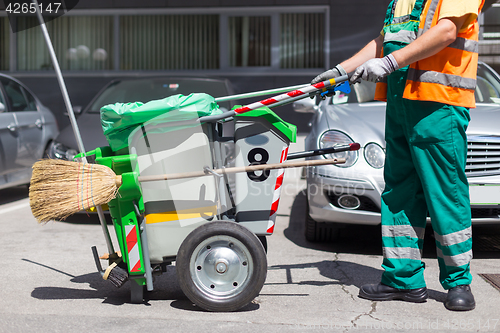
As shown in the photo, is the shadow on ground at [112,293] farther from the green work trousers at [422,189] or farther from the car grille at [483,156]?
the car grille at [483,156]

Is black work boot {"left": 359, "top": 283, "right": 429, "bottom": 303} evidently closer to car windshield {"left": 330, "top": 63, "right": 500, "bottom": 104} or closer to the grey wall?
car windshield {"left": 330, "top": 63, "right": 500, "bottom": 104}

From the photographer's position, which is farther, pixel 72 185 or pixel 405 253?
pixel 405 253

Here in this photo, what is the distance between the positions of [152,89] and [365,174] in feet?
11.1

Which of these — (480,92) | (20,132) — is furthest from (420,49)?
(20,132)

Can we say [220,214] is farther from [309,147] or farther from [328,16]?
[328,16]

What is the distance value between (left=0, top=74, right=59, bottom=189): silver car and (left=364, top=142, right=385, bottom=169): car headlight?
4021 mm

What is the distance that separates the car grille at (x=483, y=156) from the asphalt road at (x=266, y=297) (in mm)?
653

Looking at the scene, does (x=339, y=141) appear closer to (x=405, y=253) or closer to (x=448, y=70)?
(x=405, y=253)

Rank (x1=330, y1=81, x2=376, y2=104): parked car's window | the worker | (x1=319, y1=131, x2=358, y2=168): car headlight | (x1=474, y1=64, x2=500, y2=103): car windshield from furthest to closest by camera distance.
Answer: (x1=330, y1=81, x2=376, y2=104): parked car's window → (x1=474, y1=64, x2=500, y2=103): car windshield → (x1=319, y1=131, x2=358, y2=168): car headlight → the worker

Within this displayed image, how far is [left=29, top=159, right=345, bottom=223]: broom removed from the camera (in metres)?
2.82

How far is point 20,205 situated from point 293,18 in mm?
6320

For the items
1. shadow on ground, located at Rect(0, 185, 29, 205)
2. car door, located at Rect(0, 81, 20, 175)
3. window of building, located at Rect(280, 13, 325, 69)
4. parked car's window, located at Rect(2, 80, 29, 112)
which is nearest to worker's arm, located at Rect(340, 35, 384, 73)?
car door, located at Rect(0, 81, 20, 175)

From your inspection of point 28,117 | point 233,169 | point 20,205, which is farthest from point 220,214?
point 28,117

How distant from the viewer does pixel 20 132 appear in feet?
21.1
